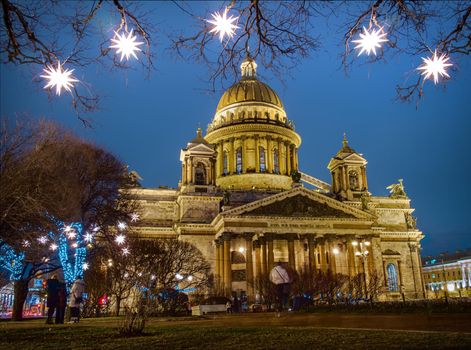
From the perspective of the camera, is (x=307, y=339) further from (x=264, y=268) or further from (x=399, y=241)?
(x=399, y=241)

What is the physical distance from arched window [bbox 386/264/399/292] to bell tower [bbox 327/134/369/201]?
345 inches

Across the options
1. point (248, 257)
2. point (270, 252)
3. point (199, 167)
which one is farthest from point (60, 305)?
point (199, 167)

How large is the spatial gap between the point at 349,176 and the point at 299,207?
12.4 metres

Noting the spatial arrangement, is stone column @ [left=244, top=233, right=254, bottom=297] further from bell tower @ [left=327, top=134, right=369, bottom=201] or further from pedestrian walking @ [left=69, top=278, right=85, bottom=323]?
pedestrian walking @ [left=69, top=278, right=85, bottom=323]

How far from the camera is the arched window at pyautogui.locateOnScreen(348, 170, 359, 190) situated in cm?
5325

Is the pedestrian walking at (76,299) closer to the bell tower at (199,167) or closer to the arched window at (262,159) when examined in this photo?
the bell tower at (199,167)

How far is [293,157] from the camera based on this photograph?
202 ft

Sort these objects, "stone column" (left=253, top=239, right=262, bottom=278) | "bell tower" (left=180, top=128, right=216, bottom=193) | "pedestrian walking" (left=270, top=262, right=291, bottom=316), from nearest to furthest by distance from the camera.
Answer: "pedestrian walking" (left=270, top=262, right=291, bottom=316), "stone column" (left=253, top=239, right=262, bottom=278), "bell tower" (left=180, top=128, right=216, bottom=193)

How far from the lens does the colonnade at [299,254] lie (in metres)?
42.1

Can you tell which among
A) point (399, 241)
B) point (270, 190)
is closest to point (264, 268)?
point (270, 190)

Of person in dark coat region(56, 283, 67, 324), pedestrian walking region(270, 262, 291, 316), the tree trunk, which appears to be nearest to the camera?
pedestrian walking region(270, 262, 291, 316)

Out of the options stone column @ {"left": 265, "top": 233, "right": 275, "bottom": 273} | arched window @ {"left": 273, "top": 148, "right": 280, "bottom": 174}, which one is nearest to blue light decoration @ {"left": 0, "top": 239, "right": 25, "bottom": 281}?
stone column @ {"left": 265, "top": 233, "right": 275, "bottom": 273}

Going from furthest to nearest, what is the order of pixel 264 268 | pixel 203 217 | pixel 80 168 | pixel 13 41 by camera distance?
pixel 203 217, pixel 264 268, pixel 80 168, pixel 13 41

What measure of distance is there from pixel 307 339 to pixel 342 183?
45652 mm
